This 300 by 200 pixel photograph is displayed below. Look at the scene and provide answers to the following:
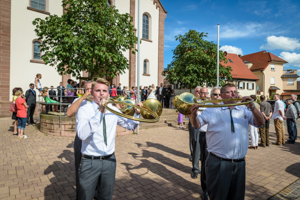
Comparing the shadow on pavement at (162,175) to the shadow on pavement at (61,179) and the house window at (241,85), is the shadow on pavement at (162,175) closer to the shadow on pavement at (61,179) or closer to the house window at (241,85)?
the shadow on pavement at (61,179)

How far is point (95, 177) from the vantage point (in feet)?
7.74

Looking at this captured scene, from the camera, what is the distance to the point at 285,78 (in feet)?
174

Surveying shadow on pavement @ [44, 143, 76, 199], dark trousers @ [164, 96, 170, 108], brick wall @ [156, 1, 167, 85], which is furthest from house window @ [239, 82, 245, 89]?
shadow on pavement @ [44, 143, 76, 199]

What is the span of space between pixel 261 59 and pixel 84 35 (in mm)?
54263

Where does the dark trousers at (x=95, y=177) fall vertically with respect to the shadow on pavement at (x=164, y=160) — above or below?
above

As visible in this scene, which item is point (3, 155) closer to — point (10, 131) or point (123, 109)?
point (10, 131)

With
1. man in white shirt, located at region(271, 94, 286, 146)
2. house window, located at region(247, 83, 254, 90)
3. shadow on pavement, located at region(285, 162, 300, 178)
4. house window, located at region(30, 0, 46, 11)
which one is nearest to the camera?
shadow on pavement, located at region(285, 162, 300, 178)

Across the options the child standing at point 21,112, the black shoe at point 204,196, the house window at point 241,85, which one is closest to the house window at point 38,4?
the child standing at point 21,112

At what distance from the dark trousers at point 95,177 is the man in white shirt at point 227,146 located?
4.34 feet

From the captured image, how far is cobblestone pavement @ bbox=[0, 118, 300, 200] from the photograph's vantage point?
4090mm

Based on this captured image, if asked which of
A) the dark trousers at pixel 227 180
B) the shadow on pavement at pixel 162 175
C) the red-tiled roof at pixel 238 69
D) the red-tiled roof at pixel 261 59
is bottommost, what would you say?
the shadow on pavement at pixel 162 175

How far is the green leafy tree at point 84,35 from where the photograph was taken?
9.56 metres

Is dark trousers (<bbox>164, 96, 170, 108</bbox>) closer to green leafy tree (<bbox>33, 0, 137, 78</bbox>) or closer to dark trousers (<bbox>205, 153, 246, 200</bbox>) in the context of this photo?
green leafy tree (<bbox>33, 0, 137, 78</bbox>)

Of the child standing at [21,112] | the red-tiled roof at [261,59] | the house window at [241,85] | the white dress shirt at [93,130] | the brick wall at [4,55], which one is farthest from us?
the red-tiled roof at [261,59]
